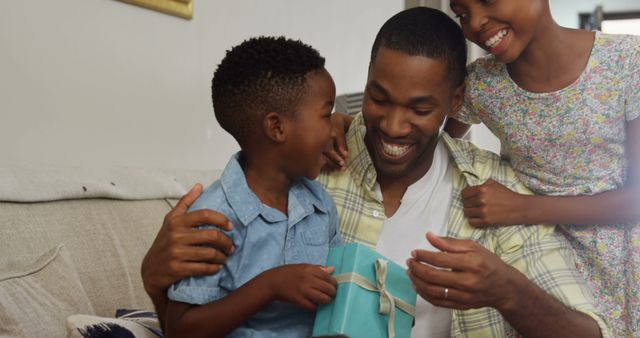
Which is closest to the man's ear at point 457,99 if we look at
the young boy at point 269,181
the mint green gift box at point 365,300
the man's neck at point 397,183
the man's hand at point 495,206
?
the man's neck at point 397,183

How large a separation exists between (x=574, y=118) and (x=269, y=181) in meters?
0.71

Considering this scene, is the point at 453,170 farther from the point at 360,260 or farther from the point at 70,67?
the point at 70,67

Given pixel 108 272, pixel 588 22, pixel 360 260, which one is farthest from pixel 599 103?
pixel 588 22

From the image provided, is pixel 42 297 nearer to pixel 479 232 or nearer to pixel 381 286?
pixel 381 286

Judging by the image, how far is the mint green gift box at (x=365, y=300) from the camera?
1062 mm

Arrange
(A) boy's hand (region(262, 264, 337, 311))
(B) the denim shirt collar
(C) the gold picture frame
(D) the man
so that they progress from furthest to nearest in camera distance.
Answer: (C) the gold picture frame, (D) the man, (B) the denim shirt collar, (A) boy's hand (region(262, 264, 337, 311))

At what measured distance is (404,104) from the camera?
1430mm

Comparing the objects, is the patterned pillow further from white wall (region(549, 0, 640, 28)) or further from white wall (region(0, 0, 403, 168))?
white wall (region(549, 0, 640, 28))

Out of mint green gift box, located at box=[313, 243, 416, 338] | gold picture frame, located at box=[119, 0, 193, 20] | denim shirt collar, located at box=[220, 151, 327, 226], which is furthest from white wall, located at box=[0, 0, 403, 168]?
mint green gift box, located at box=[313, 243, 416, 338]

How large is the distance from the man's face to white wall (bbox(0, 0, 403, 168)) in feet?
2.84

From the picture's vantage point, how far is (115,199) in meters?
1.76

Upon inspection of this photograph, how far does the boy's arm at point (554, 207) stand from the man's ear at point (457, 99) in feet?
0.72

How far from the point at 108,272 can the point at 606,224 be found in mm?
1127

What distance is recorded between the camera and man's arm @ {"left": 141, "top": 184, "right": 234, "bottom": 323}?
41.9 inches
